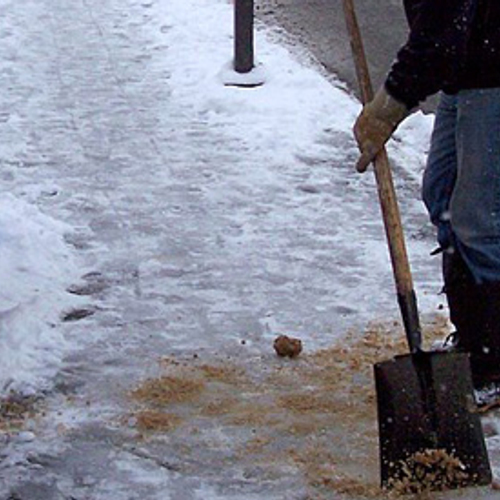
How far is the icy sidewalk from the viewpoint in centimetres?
390

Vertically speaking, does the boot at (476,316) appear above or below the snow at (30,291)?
above

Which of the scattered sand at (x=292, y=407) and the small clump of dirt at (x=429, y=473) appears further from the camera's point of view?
the scattered sand at (x=292, y=407)

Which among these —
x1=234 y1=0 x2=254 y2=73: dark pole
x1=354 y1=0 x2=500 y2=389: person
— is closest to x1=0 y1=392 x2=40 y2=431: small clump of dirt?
x1=354 y1=0 x2=500 y2=389: person

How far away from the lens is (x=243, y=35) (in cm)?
798

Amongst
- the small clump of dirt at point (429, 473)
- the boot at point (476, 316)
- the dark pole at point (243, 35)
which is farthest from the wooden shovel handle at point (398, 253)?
the dark pole at point (243, 35)

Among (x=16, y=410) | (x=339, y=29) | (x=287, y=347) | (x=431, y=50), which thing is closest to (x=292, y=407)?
(x=287, y=347)

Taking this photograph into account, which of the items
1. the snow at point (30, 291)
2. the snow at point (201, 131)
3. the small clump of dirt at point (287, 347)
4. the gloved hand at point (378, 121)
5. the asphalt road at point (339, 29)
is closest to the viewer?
the gloved hand at point (378, 121)

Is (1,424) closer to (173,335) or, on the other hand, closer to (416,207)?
(173,335)

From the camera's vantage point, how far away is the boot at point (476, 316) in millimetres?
4094

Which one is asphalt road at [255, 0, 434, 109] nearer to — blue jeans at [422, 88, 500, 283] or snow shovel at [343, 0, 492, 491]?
blue jeans at [422, 88, 500, 283]

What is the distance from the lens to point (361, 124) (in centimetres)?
389

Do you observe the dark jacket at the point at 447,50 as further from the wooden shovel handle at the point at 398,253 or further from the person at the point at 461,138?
the wooden shovel handle at the point at 398,253

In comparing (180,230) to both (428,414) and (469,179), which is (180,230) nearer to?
(469,179)

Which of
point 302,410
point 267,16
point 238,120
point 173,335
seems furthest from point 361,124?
point 267,16
